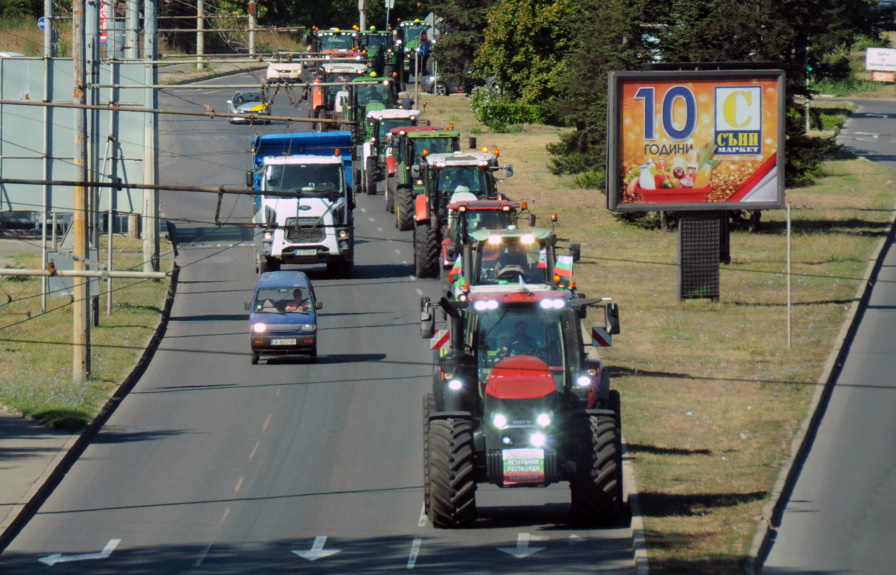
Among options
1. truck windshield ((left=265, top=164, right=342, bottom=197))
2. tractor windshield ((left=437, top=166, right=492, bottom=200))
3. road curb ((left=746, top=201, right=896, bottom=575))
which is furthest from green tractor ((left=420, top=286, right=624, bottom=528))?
truck windshield ((left=265, top=164, right=342, bottom=197))

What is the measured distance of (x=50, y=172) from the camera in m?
34.4

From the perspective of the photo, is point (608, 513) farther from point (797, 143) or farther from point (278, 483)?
point (797, 143)

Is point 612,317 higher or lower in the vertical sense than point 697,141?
lower

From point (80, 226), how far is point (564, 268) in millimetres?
9707

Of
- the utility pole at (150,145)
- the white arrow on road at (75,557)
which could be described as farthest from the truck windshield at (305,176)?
the white arrow on road at (75,557)

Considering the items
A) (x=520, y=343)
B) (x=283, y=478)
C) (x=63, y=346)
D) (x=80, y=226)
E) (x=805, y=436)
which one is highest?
(x=80, y=226)

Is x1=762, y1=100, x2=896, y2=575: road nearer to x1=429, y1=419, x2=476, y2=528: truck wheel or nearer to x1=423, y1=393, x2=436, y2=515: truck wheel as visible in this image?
x1=429, y1=419, x2=476, y2=528: truck wheel

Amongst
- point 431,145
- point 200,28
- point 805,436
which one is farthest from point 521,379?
point 200,28

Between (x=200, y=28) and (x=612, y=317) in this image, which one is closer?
(x=612, y=317)

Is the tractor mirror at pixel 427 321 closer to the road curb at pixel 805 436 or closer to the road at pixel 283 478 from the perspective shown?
the road at pixel 283 478

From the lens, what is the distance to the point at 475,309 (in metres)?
15.9

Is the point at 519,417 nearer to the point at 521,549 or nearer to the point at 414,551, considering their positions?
the point at 521,549

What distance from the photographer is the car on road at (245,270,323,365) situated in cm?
2775

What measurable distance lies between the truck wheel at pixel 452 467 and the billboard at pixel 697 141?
53.8 ft
